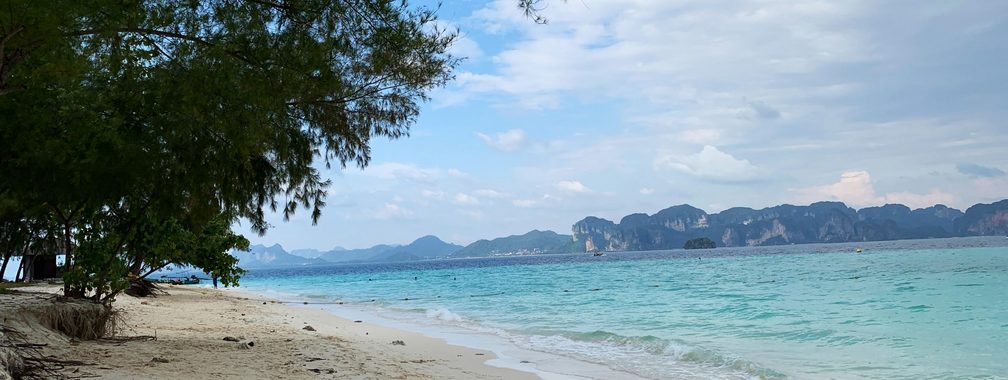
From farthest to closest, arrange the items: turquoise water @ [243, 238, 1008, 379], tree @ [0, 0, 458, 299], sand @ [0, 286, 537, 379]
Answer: turquoise water @ [243, 238, 1008, 379] < sand @ [0, 286, 537, 379] < tree @ [0, 0, 458, 299]

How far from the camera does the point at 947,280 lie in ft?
102

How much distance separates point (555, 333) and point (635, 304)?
888 centimetres

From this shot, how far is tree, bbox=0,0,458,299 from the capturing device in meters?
5.52

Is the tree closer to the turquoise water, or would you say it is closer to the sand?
the sand

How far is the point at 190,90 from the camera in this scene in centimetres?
555

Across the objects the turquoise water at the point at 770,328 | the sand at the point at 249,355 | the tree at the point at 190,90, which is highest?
the tree at the point at 190,90

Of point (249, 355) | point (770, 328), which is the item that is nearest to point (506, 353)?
point (249, 355)

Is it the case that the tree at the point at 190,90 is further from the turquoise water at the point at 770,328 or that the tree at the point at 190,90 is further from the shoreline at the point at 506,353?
the turquoise water at the point at 770,328

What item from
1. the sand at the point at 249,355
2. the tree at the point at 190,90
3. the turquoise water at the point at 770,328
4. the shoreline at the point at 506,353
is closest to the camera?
the tree at the point at 190,90

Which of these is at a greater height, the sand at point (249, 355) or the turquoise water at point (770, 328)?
the sand at point (249, 355)

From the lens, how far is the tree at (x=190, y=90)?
552 cm

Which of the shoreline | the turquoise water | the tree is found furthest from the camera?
the turquoise water

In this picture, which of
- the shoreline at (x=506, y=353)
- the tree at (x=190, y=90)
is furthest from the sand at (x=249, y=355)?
the tree at (x=190, y=90)

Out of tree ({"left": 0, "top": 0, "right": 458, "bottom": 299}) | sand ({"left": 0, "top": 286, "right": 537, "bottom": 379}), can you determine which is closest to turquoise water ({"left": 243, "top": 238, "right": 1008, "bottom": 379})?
sand ({"left": 0, "top": 286, "right": 537, "bottom": 379})
